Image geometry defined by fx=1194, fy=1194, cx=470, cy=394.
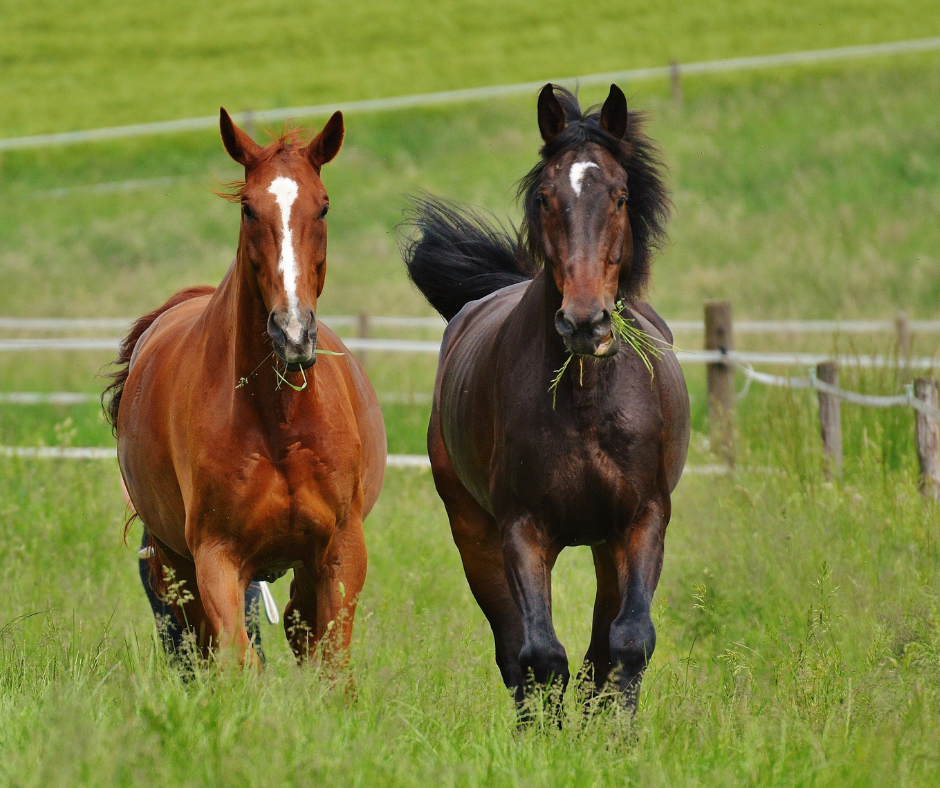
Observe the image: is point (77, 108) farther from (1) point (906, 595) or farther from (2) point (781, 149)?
(1) point (906, 595)

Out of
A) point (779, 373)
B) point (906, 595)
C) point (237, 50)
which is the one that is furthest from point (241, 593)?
point (237, 50)

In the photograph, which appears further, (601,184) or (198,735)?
(601,184)

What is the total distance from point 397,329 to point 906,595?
525 inches

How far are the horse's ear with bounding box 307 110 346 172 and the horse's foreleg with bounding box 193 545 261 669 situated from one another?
1.43m

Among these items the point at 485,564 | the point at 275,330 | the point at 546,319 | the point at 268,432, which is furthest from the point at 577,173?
the point at 485,564

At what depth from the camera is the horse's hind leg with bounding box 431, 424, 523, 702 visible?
202 inches

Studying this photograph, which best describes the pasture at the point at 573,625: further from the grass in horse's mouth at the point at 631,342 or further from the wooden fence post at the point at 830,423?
the grass in horse's mouth at the point at 631,342

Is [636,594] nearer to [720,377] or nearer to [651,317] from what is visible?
[651,317]

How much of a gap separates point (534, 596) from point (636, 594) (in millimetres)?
359

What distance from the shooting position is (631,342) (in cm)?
431

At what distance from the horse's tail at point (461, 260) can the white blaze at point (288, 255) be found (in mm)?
2404

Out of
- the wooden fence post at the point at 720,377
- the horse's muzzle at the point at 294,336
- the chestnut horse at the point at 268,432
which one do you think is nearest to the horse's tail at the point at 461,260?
the chestnut horse at the point at 268,432

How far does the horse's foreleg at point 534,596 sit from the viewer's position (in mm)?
4145

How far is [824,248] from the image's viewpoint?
2144 cm
